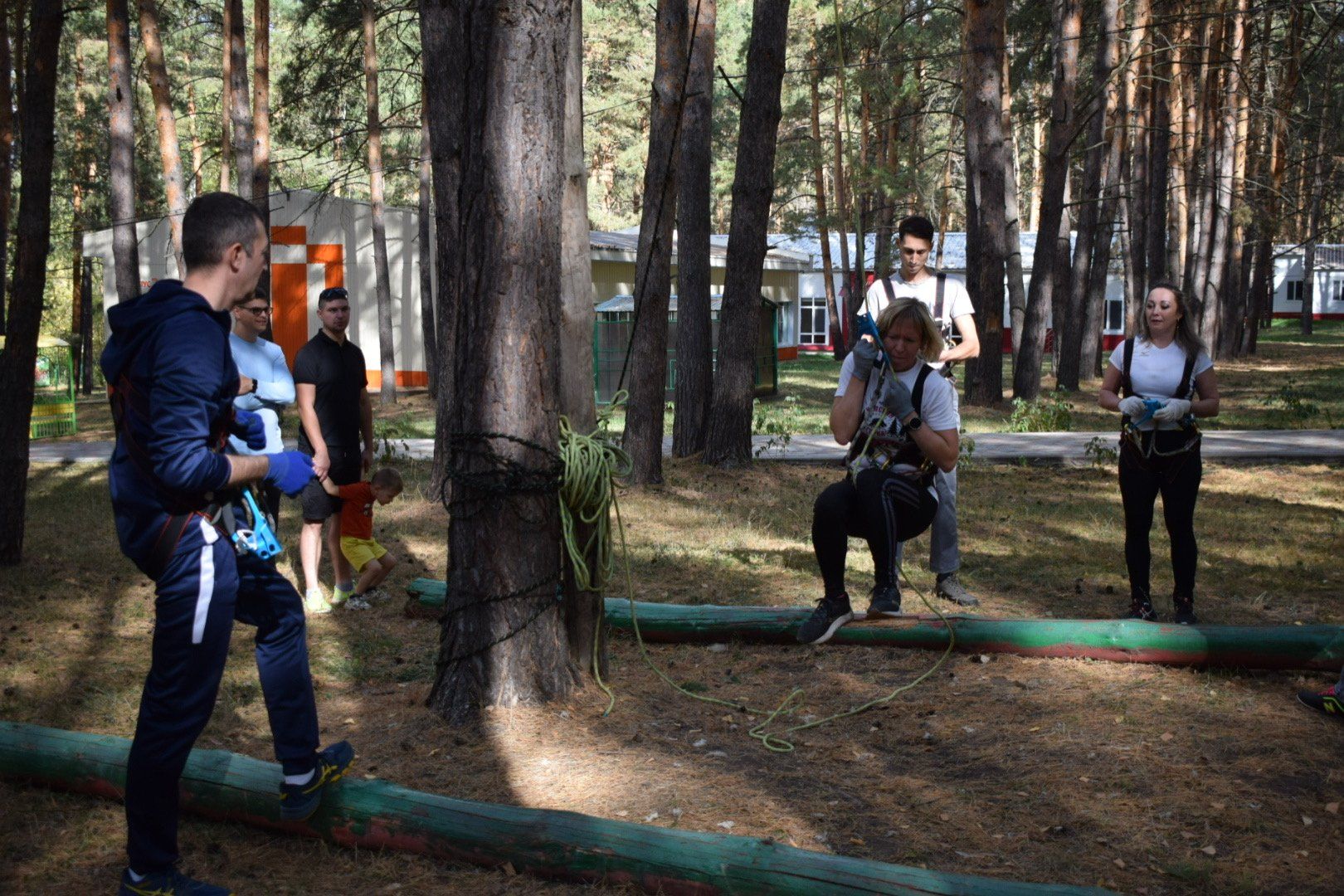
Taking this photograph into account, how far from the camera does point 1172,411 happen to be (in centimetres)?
646

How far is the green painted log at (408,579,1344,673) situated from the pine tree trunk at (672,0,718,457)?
22.3 feet

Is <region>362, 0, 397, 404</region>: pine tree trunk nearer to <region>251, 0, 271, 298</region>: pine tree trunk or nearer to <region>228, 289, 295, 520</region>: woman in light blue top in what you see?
<region>251, 0, 271, 298</region>: pine tree trunk

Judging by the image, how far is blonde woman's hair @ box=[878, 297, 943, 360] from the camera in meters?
6.28

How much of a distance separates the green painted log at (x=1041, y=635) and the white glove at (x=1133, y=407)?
1.20 metres

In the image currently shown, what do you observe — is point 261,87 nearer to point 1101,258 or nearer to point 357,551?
point 357,551

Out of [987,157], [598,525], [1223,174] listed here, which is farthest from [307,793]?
[1223,174]

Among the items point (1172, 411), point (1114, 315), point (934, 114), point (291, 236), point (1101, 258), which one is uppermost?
point (934, 114)

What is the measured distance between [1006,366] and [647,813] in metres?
38.7

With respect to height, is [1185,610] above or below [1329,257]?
below

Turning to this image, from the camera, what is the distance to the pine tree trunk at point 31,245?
8.12 m

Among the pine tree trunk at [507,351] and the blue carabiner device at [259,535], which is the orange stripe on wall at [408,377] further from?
the blue carabiner device at [259,535]

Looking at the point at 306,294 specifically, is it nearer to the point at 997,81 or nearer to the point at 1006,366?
the point at 997,81

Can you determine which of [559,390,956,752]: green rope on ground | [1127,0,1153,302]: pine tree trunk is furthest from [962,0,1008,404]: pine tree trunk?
[559,390,956,752]: green rope on ground

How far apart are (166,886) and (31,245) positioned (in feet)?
19.7
